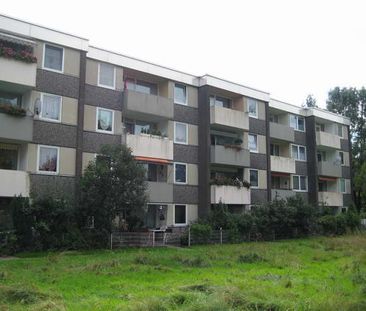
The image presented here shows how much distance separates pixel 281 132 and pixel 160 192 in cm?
1586

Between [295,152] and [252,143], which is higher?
[295,152]

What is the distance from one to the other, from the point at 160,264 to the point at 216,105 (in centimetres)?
2045

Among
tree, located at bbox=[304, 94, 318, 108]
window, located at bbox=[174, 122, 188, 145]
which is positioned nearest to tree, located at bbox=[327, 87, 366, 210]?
tree, located at bbox=[304, 94, 318, 108]

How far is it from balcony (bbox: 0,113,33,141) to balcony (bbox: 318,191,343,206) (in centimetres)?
3003

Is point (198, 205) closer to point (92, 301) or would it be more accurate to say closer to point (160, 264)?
point (160, 264)

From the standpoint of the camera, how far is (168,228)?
30.8 meters

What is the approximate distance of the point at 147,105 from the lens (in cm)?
3050

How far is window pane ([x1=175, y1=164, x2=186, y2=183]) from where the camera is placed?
1285 inches

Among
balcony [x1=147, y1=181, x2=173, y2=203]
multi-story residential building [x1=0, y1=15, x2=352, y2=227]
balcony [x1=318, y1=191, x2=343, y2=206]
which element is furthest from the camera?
balcony [x1=318, y1=191, x2=343, y2=206]

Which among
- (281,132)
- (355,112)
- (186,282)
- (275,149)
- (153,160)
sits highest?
(355,112)

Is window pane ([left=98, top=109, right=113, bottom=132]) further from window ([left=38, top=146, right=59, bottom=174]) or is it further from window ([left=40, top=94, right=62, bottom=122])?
window ([left=38, top=146, right=59, bottom=174])

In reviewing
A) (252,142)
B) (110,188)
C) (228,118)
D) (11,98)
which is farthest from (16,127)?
(252,142)

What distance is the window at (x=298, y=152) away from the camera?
44.2m

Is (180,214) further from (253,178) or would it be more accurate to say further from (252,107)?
(252,107)
